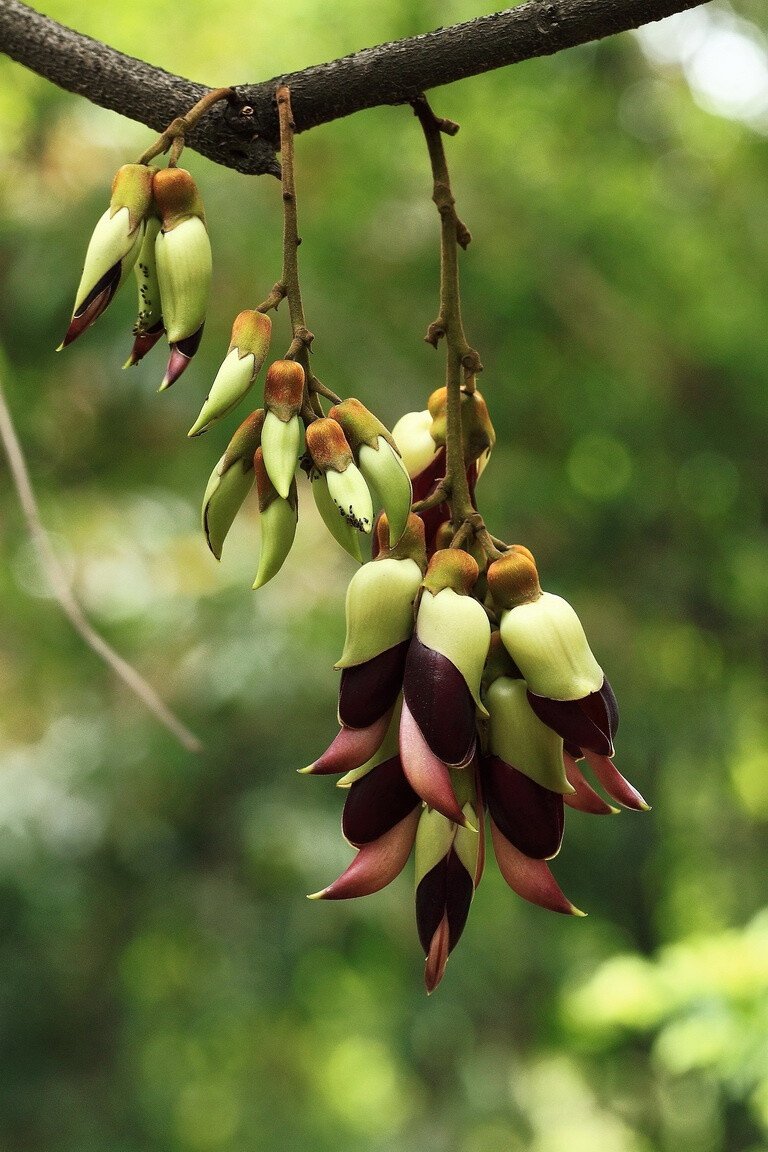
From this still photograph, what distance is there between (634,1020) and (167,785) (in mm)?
1301

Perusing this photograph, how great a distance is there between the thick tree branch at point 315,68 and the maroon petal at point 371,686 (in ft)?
0.74

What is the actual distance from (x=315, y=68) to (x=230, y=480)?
0.58ft

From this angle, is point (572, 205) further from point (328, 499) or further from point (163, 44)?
point (328, 499)

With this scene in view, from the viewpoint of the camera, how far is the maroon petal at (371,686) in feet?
1.36

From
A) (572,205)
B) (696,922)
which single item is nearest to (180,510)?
(572,205)

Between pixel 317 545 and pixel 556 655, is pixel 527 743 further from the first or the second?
pixel 317 545

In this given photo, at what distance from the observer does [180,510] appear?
265cm

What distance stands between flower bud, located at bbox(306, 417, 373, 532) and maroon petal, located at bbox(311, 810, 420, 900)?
0.12m

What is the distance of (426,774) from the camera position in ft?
1.26

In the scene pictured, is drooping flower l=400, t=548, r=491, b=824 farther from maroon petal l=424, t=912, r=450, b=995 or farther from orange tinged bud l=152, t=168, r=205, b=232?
orange tinged bud l=152, t=168, r=205, b=232

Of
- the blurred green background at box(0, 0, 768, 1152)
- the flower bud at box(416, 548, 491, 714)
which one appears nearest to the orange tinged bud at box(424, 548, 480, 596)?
the flower bud at box(416, 548, 491, 714)

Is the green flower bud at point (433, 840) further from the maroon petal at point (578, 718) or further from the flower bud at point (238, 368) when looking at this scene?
the flower bud at point (238, 368)

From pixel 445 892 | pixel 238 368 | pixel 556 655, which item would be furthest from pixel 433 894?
pixel 238 368

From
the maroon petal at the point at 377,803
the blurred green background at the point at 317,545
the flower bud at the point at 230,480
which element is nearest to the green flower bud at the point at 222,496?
the flower bud at the point at 230,480
